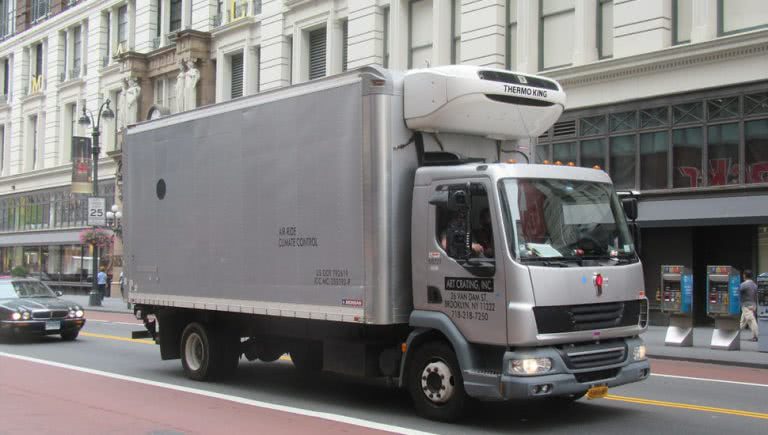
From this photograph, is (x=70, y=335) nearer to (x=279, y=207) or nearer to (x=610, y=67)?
(x=279, y=207)

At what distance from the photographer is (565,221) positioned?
8.82 meters

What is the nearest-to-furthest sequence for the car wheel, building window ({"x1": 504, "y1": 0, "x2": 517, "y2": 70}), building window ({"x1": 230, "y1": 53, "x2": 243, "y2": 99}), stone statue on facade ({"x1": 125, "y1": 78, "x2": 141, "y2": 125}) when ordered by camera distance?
the car wheel < building window ({"x1": 504, "y1": 0, "x2": 517, "y2": 70}) < building window ({"x1": 230, "y1": 53, "x2": 243, "y2": 99}) < stone statue on facade ({"x1": 125, "y1": 78, "x2": 141, "y2": 125})

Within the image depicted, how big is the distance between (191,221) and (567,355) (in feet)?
20.6

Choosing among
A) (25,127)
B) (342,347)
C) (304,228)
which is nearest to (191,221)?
(304,228)

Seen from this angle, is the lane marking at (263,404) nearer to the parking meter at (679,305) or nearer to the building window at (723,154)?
the parking meter at (679,305)

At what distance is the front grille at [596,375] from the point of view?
8617 mm

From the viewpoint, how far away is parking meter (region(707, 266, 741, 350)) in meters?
17.7

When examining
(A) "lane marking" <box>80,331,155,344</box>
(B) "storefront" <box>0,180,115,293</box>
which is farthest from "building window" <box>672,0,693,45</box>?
(B) "storefront" <box>0,180,115,293</box>

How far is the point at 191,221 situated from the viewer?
12289mm

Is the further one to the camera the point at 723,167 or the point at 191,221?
the point at 723,167

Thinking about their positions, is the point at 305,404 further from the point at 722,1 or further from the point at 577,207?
the point at 722,1

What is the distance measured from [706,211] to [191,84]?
2587 cm

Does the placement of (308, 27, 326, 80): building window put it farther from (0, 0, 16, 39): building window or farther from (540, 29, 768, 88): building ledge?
(0, 0, 16, 39): building window

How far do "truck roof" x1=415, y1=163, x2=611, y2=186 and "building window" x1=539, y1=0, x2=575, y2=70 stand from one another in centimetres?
1625
